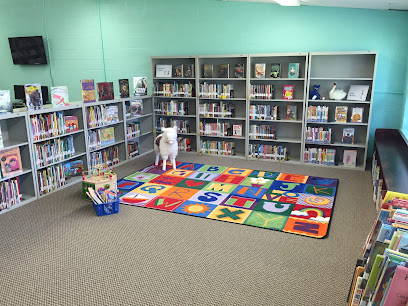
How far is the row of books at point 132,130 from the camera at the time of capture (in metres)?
6.27

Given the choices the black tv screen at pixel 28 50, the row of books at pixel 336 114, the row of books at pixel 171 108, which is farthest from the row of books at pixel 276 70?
the black tv screen at pixel 28 50

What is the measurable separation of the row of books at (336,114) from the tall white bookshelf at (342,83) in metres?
0.08

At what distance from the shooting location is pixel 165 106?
679 centimetres

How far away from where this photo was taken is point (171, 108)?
22.1 ft

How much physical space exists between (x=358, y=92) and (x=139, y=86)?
381cm

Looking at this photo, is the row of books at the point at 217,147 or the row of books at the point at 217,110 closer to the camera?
the row of books at the point at 217,110

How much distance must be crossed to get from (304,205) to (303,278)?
5.00 ft

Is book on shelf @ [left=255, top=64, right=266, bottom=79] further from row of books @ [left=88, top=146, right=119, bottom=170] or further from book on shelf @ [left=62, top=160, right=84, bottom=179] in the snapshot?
book on shelf @ [left=62, top=160, right=84, bottom=179]

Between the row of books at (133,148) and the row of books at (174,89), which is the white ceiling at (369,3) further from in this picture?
the row of books at (133,148)

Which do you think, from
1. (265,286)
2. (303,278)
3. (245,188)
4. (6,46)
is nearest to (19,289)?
(265,286)

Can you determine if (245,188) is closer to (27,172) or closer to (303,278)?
(303,278)

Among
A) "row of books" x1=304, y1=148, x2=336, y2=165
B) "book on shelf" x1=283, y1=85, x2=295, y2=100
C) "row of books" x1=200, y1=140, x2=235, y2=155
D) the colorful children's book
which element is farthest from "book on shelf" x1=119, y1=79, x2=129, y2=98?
"row of books" x1=304, y1=148, x2=336, y2=165

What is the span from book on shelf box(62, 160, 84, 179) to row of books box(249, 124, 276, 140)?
2.95 m

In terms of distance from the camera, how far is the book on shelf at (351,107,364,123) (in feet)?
18.4
